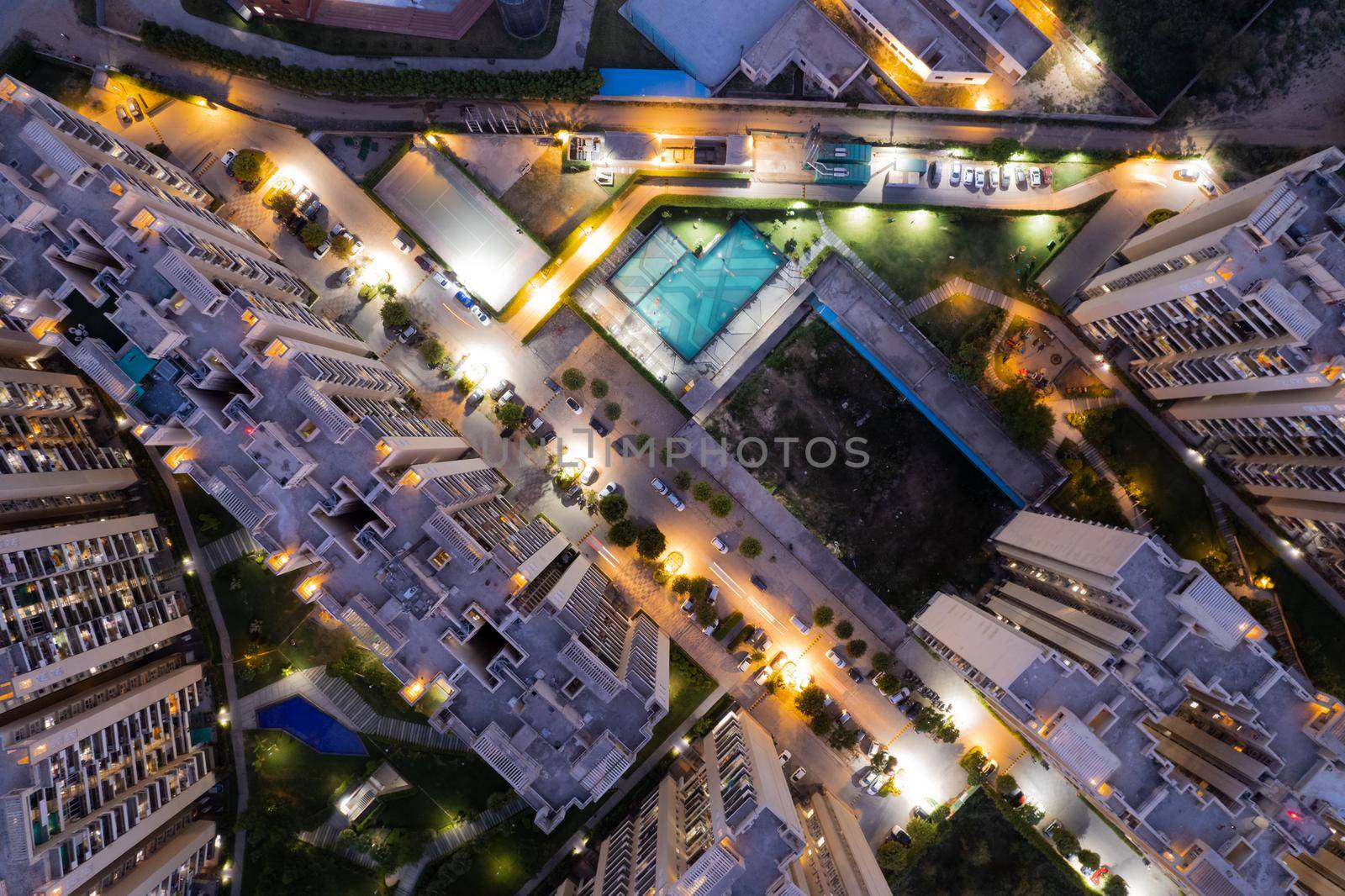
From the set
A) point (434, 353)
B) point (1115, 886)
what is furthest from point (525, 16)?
point (1115, 886)

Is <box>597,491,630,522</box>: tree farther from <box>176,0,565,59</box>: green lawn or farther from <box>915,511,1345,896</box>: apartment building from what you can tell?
<box>176,0,565,59</box>: green lawn

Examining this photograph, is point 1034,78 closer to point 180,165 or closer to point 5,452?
point 180,165

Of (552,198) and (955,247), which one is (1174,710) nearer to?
(955,247)

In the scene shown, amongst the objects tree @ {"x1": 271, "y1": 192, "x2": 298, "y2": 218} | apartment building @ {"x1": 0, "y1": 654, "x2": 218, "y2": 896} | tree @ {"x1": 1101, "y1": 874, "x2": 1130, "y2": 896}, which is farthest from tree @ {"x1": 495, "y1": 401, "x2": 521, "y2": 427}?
tree @ {"x1": 1101, "y1": 874, "x2": 1130, "y2": 896}

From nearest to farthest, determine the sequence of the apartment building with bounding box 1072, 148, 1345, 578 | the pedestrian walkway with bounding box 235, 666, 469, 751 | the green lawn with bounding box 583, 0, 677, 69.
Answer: the apartment building with bounding box 1072, 148, 1345, 578, the pedestrian walkway with bounding box 235, 666, 469, 751, the green lawn with bounding box 583, 0, 677, 69

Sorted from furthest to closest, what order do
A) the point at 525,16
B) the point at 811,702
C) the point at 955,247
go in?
the point at 955,247 < the point at 811,702 < the point at 525,16

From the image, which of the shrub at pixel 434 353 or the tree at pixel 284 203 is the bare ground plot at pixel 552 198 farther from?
the tree at pixel 284 203

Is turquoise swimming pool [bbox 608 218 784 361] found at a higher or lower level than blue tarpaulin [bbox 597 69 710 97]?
lower
